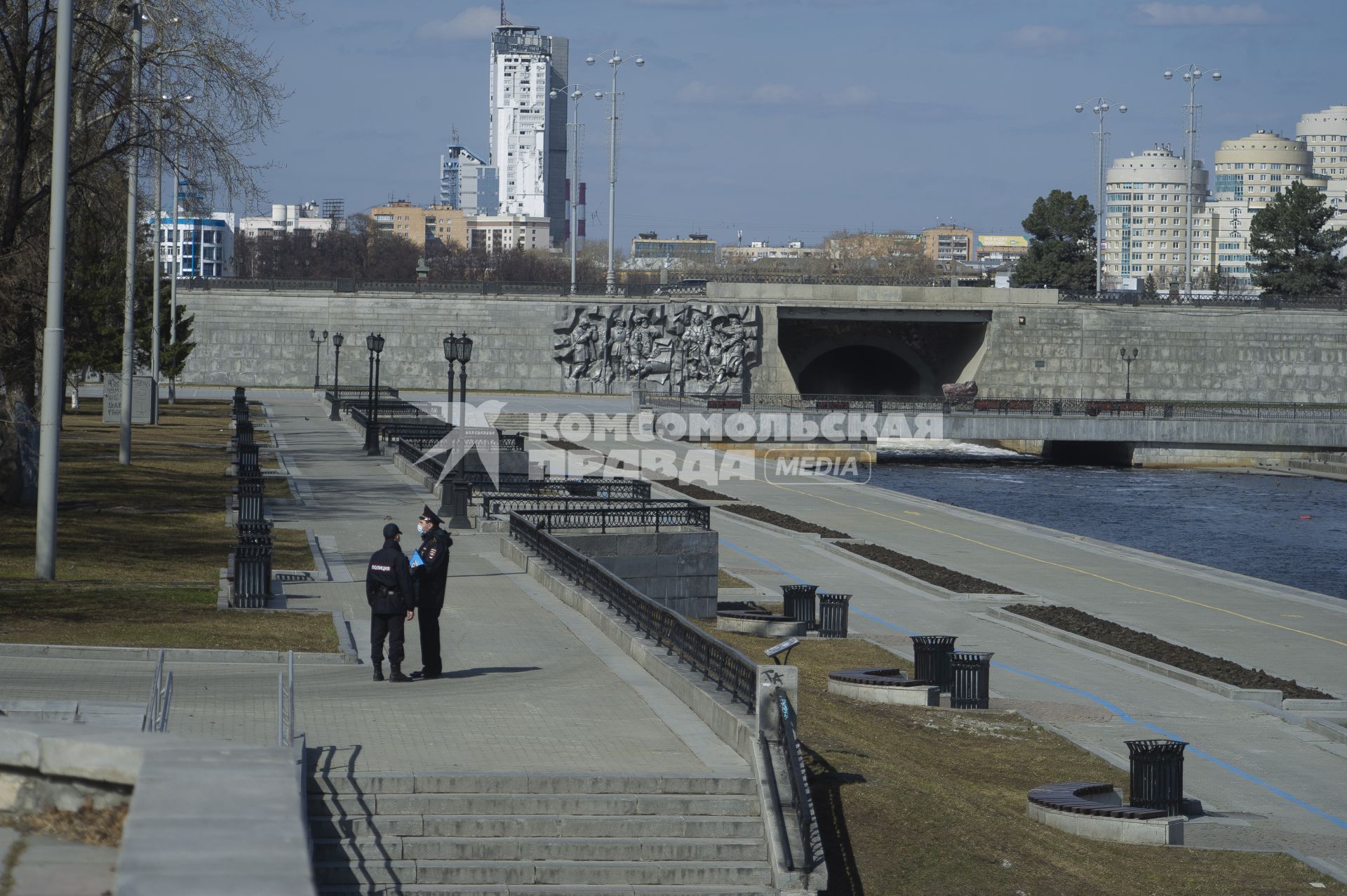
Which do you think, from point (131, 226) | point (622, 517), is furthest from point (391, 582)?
point (131, 226)

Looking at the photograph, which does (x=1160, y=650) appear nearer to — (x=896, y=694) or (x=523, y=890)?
(x=896, y=694)

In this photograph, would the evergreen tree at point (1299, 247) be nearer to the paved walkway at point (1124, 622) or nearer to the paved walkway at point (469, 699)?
the paved walkway at point (1124, 622)

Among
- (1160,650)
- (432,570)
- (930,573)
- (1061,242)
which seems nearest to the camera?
(432,570)

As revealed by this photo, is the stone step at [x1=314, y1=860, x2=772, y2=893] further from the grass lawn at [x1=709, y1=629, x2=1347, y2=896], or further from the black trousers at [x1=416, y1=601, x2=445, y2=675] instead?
the black trousers at [x1=416, y1=601, x2=445, y2=675]

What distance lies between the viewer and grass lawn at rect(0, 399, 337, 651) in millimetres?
16031

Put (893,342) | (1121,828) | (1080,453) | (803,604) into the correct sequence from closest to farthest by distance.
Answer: (1121,828) < (803,604) < (1080,453) < (893,342)

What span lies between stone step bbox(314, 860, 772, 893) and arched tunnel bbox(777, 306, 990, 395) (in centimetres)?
7310

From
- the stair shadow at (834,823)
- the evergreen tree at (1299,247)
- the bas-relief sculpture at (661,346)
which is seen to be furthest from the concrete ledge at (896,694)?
the evergreen tree at (1299,247)

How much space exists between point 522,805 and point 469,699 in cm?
292

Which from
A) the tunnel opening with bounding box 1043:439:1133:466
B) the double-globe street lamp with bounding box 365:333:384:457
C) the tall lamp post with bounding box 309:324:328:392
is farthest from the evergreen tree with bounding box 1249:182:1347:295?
the double-globe street lamp with bounding box 365:333:384:457

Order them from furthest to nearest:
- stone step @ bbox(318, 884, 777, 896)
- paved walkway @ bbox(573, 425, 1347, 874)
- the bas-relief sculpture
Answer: the bas-relief sculpture < paved walkway @ bbox(573, 425, 1347, 874) < stone step @ bbox(318, 884, 777, 896)

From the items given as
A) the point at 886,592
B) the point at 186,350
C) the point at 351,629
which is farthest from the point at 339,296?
the point at 351,629

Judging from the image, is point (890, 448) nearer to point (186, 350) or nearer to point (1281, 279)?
point (186, 350)

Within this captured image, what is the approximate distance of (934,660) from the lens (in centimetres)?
1908
